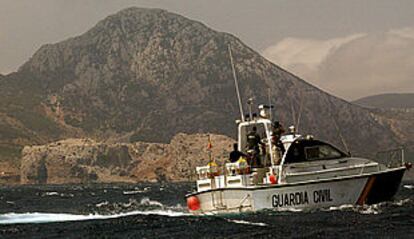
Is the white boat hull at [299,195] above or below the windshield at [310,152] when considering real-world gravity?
below

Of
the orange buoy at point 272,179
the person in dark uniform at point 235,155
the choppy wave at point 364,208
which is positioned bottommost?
the choppy wave at point 364,208

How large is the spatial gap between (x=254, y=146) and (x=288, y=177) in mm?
2845

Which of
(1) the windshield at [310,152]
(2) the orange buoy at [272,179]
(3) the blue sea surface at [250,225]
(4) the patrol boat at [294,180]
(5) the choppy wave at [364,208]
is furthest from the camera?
(1) the windshield at [310,152]

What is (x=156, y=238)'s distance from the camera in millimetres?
26266

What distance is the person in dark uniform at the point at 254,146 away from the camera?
36469 mm

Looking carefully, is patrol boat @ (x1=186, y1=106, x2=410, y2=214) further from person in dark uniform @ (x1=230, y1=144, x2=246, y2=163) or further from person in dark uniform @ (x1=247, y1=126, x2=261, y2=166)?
person in dark uniform @ (x1=230, y1=144, x2=246, y2=163)

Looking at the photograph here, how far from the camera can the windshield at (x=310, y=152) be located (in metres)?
35.2

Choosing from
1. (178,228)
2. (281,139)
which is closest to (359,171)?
(281,139)

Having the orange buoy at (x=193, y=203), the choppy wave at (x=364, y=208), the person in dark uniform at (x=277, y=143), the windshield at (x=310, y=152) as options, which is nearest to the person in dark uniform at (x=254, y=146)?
the person in dark uniform at (x=277, y=143)

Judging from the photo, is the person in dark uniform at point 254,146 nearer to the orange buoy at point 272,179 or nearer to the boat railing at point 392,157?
the orange buoy at point 272,179

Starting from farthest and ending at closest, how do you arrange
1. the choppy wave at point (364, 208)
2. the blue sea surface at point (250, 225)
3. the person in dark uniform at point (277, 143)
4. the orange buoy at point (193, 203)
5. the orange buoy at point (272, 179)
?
the orange buoy at point (193, 203) < the person in dark uniform at point (277, 143) < the orange buoy at point (272, 179) < the choppy wave at point (364, 208) < the blue sea surface at point (250, 225)

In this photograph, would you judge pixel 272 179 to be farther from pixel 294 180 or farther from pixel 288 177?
pixel 294 180

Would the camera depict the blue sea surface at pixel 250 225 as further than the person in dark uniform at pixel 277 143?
No

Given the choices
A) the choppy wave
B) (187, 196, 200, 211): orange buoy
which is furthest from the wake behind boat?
the choppy wave
